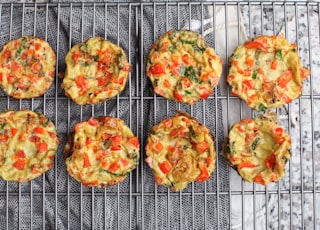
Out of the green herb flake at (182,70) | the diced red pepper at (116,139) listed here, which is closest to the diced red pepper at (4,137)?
the diced red pepper at (116,139)

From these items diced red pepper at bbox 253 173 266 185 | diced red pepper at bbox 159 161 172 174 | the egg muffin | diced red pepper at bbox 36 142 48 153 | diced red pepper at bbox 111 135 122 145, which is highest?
the egg muffin

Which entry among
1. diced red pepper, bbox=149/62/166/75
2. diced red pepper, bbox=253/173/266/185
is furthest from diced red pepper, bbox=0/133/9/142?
diced red pepper, bbox=253/173/266/185

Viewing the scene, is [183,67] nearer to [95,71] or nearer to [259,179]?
[95,71]

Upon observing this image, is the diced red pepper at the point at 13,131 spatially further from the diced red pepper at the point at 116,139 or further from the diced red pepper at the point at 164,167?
the diced red pepper at the point at 164,167

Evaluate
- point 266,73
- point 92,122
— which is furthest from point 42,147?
point 266,73

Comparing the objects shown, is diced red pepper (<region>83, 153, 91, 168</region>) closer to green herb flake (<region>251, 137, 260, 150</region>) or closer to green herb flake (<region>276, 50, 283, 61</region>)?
green herb flake (<region>251, 137, 260, 150</region>)

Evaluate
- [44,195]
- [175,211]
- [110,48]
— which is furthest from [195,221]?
[110,48]
